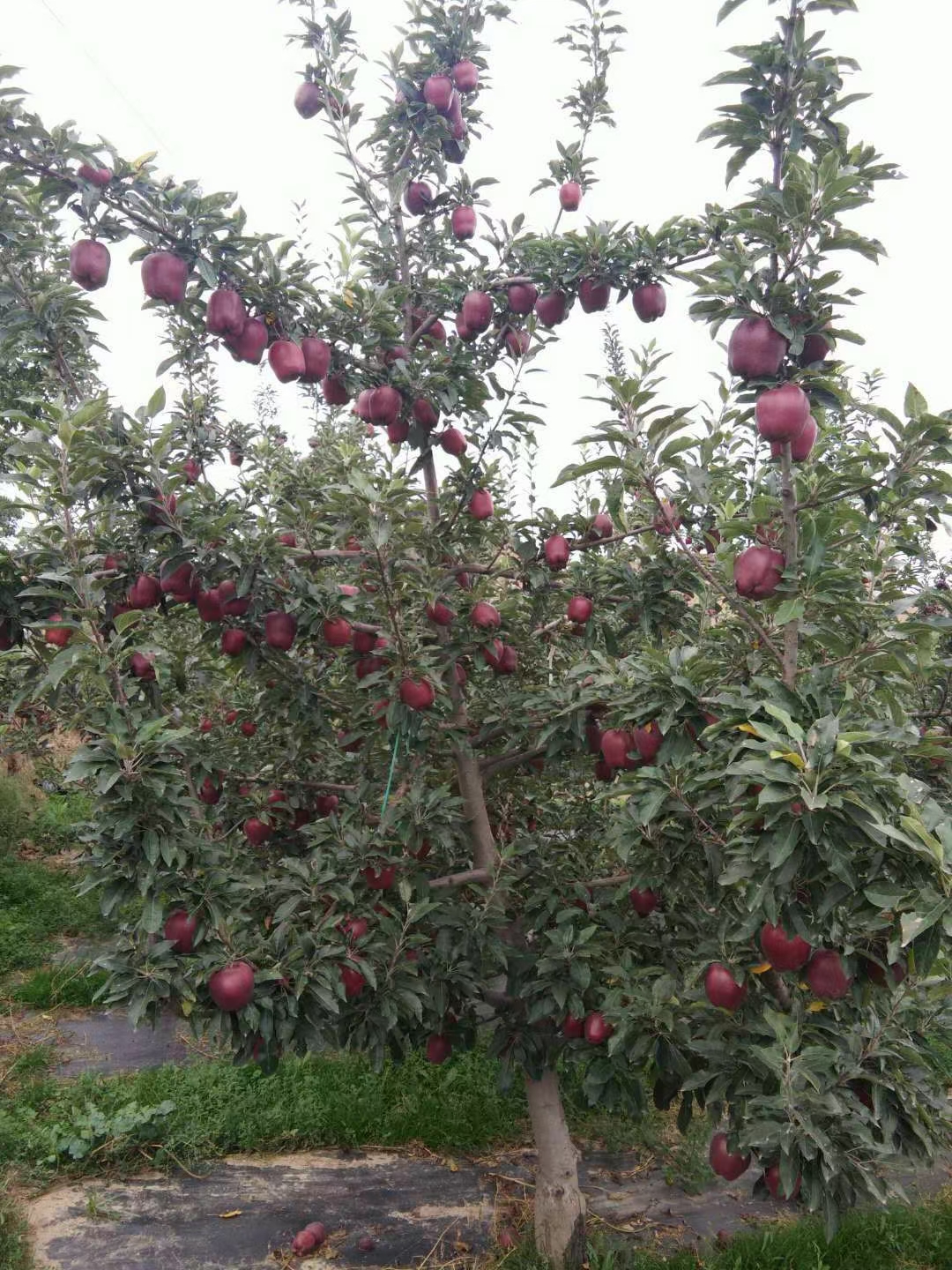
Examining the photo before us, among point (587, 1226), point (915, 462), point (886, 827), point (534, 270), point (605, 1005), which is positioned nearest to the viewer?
point (886, 827)

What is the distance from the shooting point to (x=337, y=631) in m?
2.79

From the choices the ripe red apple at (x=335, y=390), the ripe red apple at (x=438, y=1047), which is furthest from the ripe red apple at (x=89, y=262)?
the ripe red apple at (x=438, y=1047)

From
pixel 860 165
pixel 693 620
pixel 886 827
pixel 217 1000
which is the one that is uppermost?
pixel 860 165

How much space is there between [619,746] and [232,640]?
1.20 meters

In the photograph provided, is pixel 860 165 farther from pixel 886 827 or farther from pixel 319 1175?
pixel 319 1175

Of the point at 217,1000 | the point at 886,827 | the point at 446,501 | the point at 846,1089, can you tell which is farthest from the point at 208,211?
the point at 846,1089

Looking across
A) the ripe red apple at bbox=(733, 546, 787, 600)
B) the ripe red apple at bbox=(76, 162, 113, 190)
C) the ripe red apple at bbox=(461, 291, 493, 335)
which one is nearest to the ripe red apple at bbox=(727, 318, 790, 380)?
the ripe red apple at bbox=(733, 546, 787, 600)

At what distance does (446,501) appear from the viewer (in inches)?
128

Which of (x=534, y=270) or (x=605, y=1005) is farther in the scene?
(x=534, y=270)

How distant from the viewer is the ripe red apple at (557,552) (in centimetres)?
302

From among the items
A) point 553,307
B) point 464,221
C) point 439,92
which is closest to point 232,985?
point 553,307

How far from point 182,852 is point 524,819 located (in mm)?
1885

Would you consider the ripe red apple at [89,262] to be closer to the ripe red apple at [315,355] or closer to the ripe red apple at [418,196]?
the ripe red apple at [315,355]

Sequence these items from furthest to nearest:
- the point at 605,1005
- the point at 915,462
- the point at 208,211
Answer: the point at 605,1005, the point at 208,211, the point at 915,462
